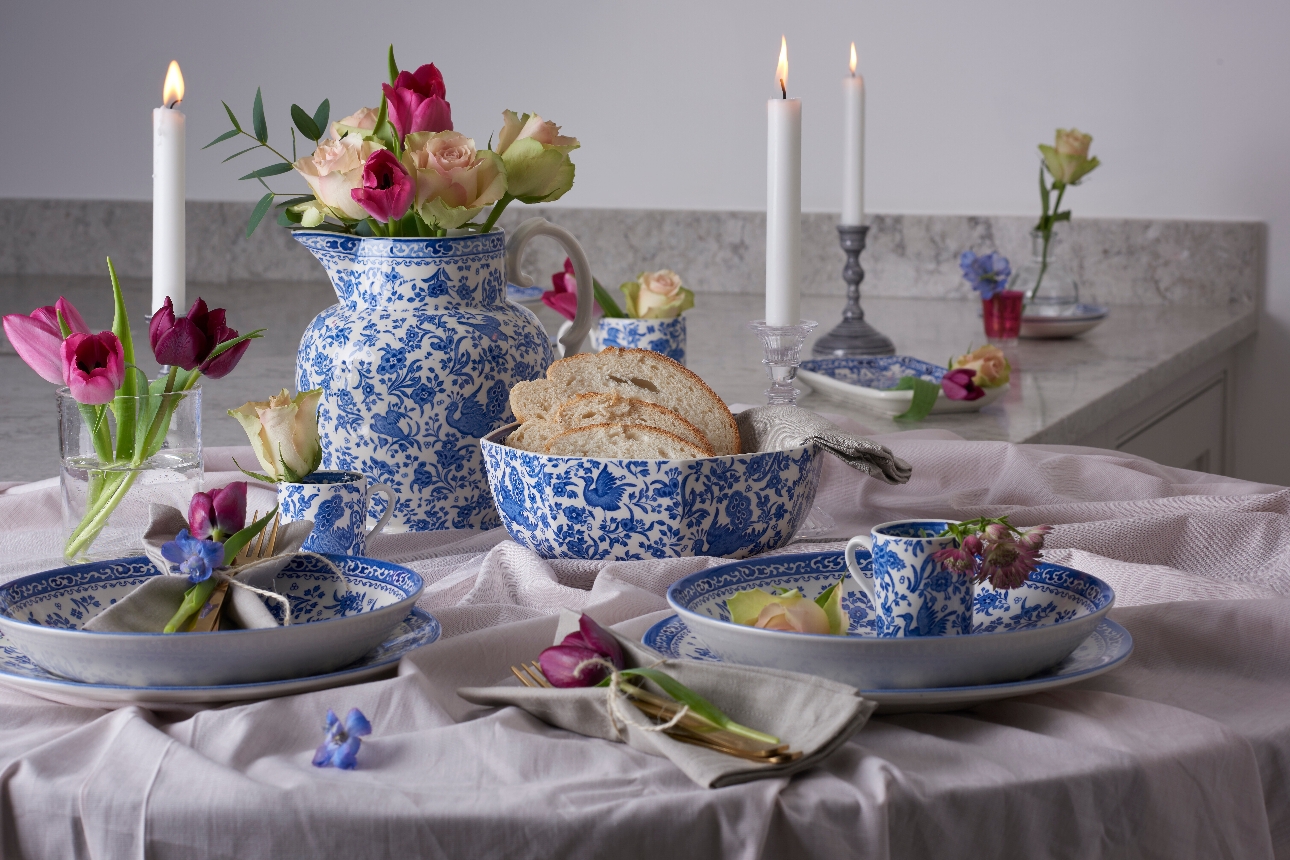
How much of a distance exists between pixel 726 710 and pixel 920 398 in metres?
1.03

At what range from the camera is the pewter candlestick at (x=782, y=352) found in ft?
3.52

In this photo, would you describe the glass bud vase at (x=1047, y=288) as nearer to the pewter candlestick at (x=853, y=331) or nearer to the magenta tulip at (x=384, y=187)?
the pewter candlestick at (x=853, y=331)

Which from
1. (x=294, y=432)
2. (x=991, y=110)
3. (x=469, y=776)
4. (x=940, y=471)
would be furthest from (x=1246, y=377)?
(x=469, y=776)

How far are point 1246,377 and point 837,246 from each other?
82 centimetres

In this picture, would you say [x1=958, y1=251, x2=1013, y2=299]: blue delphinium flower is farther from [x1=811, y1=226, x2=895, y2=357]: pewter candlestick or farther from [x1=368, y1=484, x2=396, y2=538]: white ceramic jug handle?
[x1=368, y1=484, x2=396, y2=538]: white ceramic jug handle

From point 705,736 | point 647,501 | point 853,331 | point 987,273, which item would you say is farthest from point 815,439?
point 987,273

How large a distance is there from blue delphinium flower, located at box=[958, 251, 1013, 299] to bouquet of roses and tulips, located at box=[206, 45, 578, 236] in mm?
1323

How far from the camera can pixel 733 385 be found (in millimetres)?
1708

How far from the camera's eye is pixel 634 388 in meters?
0.93

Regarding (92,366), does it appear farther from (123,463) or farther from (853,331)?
(853,331)

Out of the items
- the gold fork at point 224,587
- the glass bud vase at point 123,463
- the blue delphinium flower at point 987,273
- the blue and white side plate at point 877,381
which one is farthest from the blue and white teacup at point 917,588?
the blue delphinium flower at point 987,273

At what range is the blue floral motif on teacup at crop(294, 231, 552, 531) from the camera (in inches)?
36.5

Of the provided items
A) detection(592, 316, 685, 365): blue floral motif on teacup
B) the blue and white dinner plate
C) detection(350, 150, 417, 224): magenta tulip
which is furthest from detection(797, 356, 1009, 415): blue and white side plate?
the blue and white dinner plate

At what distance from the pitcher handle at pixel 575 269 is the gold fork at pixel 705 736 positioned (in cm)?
53
